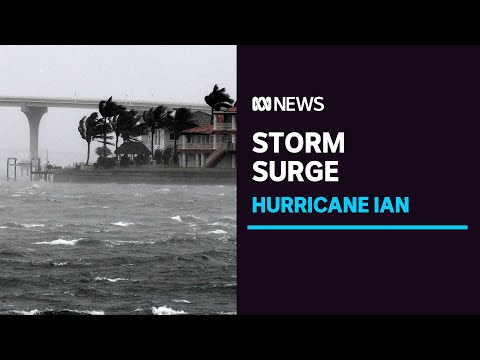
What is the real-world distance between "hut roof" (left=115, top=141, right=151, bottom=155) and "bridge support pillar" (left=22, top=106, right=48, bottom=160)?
16978 millimetres

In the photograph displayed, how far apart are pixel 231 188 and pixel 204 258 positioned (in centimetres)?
2983

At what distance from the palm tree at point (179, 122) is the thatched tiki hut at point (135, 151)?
289 cm

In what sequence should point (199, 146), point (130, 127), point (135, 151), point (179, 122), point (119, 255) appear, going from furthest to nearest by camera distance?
point (130, 127) → point (135, 151) → point (179, 122) → point (199, 146) → point (119, 255)

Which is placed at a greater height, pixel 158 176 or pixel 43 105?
pixel 43 105

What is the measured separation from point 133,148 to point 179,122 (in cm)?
621

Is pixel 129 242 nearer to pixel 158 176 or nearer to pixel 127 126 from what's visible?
pixel 158 176

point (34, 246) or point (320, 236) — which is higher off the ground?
point (320, 236)

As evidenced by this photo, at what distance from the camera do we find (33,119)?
86.7 m

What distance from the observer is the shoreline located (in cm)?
5850

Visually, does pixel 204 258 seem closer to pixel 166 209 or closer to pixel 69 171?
pixel 166 209

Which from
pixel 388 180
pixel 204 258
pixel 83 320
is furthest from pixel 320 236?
pixel 204 258

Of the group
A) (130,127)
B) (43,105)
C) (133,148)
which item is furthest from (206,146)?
(43,105)

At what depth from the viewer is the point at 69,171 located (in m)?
73.6

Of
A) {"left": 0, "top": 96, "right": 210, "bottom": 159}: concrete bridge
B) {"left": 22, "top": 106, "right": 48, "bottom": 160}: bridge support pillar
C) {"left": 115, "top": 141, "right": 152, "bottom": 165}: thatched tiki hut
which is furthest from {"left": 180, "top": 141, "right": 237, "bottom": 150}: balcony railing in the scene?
{"left": 22, "top": 106, "right": 48, "bottom": 160}: bridge support pillar
